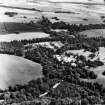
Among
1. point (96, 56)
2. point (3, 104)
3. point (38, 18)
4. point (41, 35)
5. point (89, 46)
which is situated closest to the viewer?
point (3, 104)

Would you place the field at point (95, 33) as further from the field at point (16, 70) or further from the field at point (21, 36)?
the field at point (16, 70)

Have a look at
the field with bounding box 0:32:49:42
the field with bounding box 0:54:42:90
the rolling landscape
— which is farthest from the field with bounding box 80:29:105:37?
the field with bounding box 0:54:42:90

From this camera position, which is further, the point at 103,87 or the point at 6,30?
the point at 6,30

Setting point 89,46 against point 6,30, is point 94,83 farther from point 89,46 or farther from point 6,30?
point 6,30

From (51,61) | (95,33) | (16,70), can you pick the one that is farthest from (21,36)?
(16,70)

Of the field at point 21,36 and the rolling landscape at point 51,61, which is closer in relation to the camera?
the rolling landscape at point 51,61

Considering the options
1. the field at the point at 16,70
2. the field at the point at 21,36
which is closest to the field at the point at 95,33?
the field at the point at 21,36

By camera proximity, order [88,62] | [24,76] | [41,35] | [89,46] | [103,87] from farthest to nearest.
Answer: [41,35], [89,46], [88,62], [24,76], [103,87]

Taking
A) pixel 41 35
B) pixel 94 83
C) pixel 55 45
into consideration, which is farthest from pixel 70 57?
pixel 41 35
